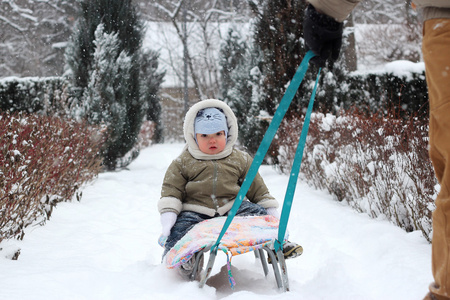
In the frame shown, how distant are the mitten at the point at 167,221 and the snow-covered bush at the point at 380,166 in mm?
1729

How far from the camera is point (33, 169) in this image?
4016mm

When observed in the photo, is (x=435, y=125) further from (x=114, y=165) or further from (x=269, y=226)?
(x=114, y=165)

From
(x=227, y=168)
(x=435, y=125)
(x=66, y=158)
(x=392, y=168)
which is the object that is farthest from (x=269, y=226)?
(x=66, y=158)

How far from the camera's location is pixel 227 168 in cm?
294

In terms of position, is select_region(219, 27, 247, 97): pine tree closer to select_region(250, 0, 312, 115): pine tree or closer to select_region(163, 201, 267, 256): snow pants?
select_region(250, 0, 312, 115): pine tree

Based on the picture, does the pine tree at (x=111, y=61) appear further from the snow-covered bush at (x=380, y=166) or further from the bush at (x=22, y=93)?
the snow-covered bush at (x=380, y=166)

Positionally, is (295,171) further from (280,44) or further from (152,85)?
(152,85)

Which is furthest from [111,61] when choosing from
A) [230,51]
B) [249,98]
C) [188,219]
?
[230,51]

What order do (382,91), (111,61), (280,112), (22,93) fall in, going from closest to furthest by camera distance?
(280,112)
(382,91)
(111,61)
(22,93)

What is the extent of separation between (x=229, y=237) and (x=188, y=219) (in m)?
0.47

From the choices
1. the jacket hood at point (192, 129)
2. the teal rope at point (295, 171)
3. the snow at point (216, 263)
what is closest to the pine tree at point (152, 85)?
the snow at point (216, 263)

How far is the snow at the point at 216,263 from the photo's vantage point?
91.3 inches

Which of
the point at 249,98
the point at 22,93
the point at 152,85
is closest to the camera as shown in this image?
the point at 249,98

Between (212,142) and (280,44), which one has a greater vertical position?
(280,44)
